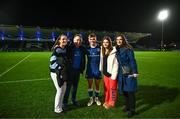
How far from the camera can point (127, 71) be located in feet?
21.5

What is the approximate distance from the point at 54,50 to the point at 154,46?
219 ft

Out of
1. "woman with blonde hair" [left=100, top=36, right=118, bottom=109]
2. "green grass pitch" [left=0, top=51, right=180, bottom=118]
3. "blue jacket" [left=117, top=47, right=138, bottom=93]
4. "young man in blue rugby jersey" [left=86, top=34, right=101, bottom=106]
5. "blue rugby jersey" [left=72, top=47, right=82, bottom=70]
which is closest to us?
"blue jacket" [left=117, top=47, right=138, bottom=93]

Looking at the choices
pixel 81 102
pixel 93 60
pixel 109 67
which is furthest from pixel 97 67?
pixel 81 102

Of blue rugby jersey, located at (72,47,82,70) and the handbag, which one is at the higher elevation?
blue rugby jersey, located at (72,47,82,70)

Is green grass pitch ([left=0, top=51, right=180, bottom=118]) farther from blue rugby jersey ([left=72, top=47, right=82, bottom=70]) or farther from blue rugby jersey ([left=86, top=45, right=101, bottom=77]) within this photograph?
blue rugby jersey ([left=72, top=47, right=82, bottom=70])

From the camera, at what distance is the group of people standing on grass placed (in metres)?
6.60

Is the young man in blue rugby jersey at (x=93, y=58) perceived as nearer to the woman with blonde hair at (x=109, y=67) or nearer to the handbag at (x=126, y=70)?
the woman with blonde hair at (x=109, y=67)

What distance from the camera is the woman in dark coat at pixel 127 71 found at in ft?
21.4

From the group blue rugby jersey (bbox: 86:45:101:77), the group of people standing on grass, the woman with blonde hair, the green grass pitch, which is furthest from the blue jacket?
blue rugby jersey (bbox: 86:45:101:77)

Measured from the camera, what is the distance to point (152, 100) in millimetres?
8312

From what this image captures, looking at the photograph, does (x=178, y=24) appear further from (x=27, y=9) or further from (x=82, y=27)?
(x=27, y=9)

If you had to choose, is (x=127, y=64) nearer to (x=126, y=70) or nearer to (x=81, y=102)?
(x=126, y=70)

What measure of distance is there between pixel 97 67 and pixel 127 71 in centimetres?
121

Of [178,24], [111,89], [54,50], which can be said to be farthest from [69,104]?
[178,24]
